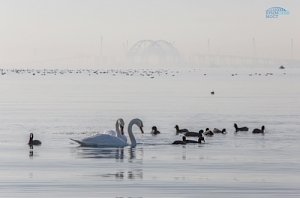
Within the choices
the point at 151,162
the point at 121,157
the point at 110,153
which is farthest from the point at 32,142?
the point at 151,162

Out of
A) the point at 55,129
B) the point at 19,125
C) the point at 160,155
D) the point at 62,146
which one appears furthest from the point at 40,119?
the point at 160,155

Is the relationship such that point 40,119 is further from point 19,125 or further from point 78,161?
point 78,161

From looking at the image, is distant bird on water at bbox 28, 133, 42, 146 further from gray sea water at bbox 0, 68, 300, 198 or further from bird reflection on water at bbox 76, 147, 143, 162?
bird reflection on water at bbox 76, 147, 143, 162

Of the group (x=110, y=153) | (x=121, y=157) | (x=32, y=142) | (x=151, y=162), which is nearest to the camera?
(x=151, y=162)

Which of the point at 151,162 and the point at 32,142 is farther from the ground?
the point at 32,142

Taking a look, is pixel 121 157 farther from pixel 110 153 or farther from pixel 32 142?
pixel 32 142

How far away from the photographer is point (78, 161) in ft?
86.7

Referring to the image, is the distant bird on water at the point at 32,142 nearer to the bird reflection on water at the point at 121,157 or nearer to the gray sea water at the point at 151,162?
the gray sea water at the point at 151,162

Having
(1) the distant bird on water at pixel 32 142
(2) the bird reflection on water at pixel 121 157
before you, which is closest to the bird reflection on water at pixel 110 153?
(2) the bird reflection on water at pixel 121 157

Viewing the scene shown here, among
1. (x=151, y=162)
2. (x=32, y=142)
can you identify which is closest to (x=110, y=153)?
(x=151, y=162)

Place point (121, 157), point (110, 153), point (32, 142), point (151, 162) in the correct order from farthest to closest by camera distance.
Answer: point (32, 142) < point (110, 153) < point (121, 157) < point (151, 162)

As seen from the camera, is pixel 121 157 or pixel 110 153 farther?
pixel 110 153

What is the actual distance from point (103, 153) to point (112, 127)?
12.6 meters

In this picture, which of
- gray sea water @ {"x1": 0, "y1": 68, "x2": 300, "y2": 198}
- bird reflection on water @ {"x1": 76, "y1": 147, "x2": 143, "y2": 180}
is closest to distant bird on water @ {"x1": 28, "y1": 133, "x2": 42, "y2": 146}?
gray sea water @ {"x1": 0, "y1": 68, "x2": 300, "y2": 198}
